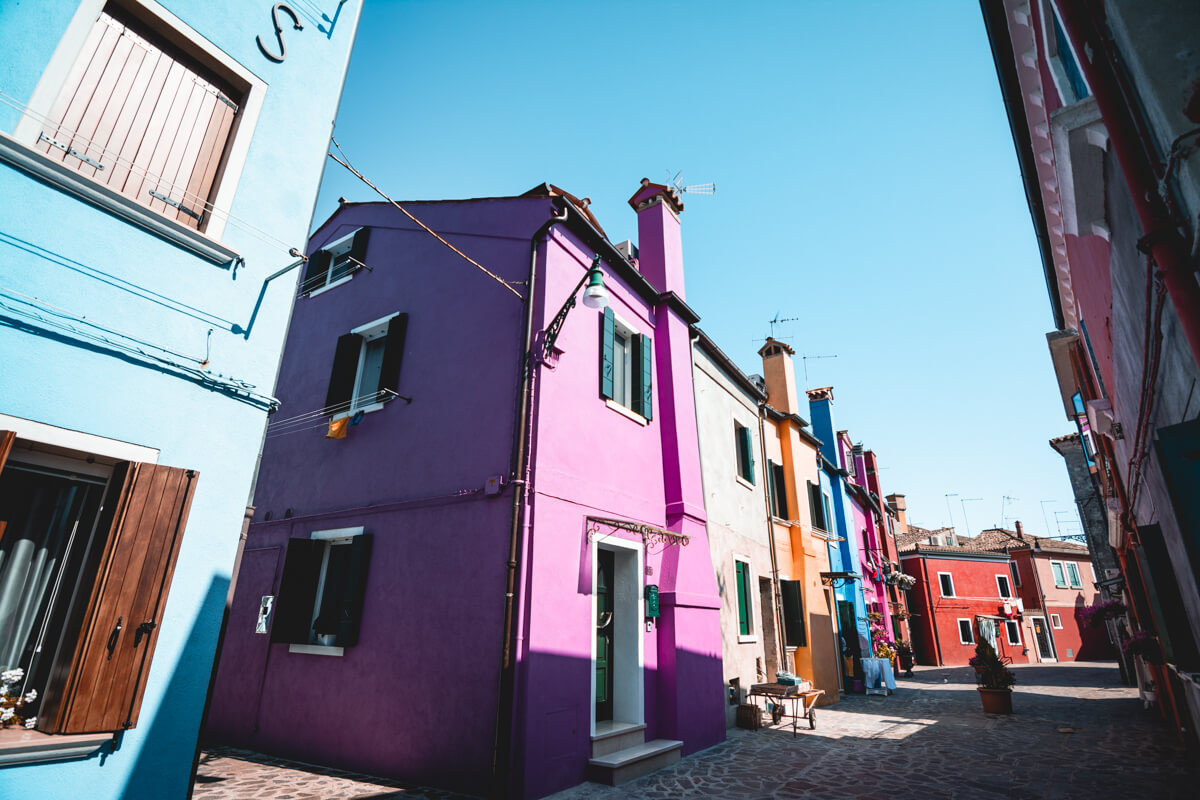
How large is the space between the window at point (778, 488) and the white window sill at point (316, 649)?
33.2 ft

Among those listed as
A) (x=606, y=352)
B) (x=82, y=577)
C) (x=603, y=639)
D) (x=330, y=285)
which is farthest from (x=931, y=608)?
(x=82, y=577)

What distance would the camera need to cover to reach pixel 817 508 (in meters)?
→ 16.2

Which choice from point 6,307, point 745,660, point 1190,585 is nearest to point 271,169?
point 6,307

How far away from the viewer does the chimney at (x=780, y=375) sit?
15.9 m

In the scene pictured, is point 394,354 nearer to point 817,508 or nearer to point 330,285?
point 330,285

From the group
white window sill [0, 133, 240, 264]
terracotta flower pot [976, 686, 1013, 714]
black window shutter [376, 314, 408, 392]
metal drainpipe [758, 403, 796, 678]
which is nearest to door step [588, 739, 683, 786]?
metal drainpipe [758, 403, 796, 678]

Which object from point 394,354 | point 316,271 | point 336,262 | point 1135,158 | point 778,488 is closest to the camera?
point 1135,158

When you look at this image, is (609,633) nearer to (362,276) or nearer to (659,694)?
(659,694)

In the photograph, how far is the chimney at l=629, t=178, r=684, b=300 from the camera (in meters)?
10.8

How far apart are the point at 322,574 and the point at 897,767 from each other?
27.5ft

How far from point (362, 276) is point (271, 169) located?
Answer: 5.31 meters

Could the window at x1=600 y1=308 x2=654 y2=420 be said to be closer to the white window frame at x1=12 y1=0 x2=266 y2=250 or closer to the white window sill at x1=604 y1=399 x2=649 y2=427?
the white window sill at x1=604 y1=399 x2=649 y2=427

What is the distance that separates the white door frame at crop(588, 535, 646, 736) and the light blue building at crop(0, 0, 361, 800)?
4.45 meters

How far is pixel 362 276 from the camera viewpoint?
1038 cm
